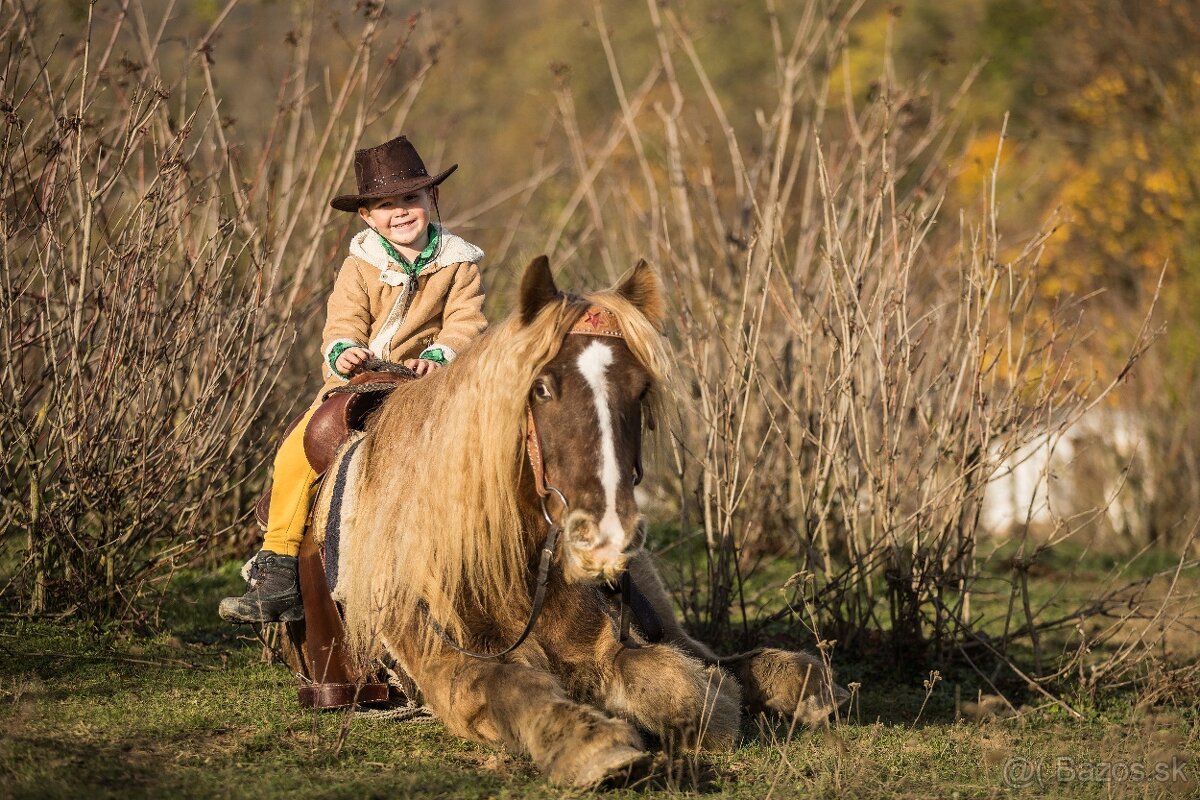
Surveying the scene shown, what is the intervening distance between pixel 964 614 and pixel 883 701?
2.63 ft

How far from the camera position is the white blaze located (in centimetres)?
331

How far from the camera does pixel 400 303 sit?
4.59 m

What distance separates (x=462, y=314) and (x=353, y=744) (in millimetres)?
1617

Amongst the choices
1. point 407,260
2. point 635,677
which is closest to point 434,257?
point 407,260

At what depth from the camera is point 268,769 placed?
3.53 meters

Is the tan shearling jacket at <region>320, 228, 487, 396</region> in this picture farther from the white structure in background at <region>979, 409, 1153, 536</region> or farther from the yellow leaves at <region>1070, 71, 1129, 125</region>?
the yellow leaves at <region>1070, 71, 1129, 125</region>

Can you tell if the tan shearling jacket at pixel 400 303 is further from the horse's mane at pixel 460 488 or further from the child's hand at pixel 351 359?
the horse's mane at pixel 460 488

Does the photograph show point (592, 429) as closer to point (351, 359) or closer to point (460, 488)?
point (460, 488)

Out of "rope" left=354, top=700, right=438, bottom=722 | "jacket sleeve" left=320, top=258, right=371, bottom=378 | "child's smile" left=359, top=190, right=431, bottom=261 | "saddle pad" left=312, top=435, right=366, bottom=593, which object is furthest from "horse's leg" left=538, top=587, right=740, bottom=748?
"child's smile" left=359, top=190, right=431, bottom=261

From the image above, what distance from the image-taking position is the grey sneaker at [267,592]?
4.25 m

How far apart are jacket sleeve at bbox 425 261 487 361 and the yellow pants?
536 millimetres

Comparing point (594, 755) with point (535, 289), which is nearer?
point (594, 755)

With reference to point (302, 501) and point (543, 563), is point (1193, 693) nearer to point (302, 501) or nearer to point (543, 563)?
point (543, 563)

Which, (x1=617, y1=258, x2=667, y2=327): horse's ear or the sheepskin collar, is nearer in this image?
(x1=617, y1=258, x2=667, y2=327): horse's ear
